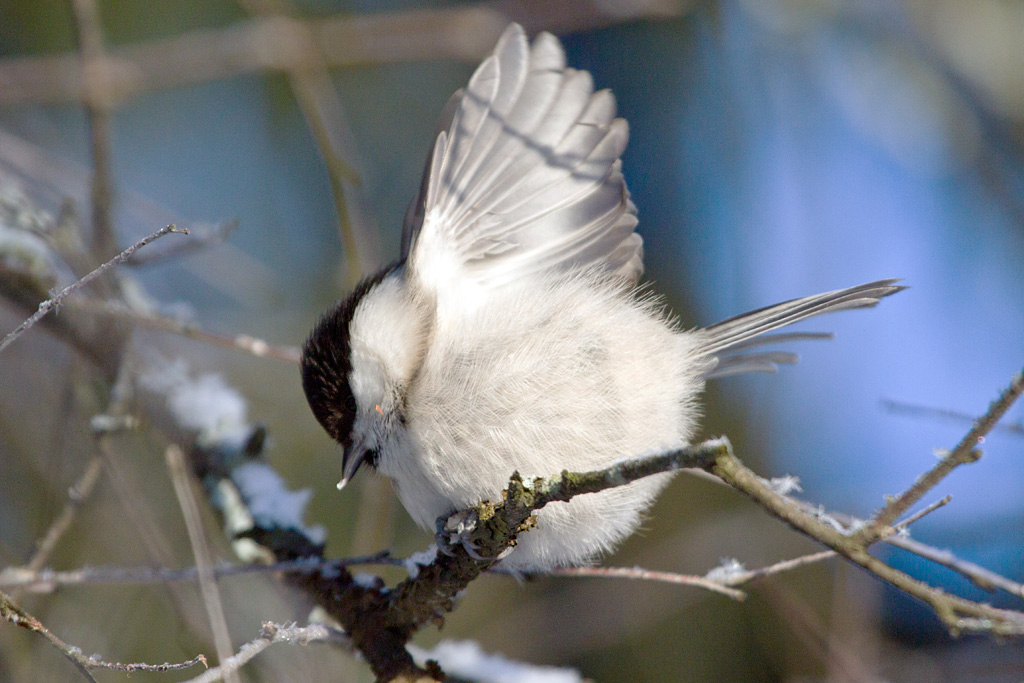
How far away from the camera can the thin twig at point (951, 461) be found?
77cm

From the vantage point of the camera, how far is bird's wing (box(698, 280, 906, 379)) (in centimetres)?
147

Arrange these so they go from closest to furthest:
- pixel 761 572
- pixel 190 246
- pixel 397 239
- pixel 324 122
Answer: pixel 761 572 < pixel 190 246 < pixel 324 122 < pixel 397 239

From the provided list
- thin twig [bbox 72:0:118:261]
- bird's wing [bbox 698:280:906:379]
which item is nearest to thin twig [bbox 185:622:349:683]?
bird's wing [bbox 698:280:906:379]

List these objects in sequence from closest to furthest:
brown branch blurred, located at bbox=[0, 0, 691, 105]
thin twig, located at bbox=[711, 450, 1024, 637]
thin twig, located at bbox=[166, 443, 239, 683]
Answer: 1. thin twig, located at bbox=[711, 450, 1024, 637]
2. thin twig, located at bbox=[166, 443, 239, 683]
3. brown branch blurred, located at bbox=[0, 0, 691, 105]

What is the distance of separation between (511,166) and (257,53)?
1243 mm

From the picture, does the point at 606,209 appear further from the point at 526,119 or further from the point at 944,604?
the point at 944,604

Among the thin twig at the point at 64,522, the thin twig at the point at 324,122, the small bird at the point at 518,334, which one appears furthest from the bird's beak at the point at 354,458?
the thin twig at the point at 324,122

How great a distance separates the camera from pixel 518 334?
1460 mm

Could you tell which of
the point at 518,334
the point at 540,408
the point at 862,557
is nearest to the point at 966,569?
the point at 862,557

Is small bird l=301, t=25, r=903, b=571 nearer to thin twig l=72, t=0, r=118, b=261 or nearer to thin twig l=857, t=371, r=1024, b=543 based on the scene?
thin twig l=857, t=371, r=1024, b=543

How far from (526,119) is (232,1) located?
3.63 meters

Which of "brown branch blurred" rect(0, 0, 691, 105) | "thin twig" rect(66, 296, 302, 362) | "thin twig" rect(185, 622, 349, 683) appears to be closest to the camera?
"thin twig" rect(185, 622, 349, 683)

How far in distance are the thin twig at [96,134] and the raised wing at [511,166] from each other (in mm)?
899

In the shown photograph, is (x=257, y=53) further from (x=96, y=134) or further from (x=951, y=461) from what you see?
(x=951, y=461)
